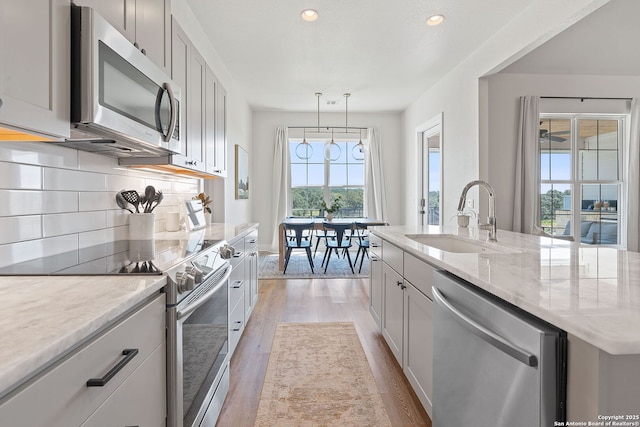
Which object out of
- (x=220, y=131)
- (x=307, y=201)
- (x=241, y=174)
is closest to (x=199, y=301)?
(x=220, y=131)

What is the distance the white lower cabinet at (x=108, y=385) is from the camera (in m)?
0.57

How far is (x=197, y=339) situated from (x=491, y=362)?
1.08 m

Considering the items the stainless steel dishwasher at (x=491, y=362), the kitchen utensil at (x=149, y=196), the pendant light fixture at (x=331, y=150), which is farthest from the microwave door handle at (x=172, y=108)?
the pendant light fixture at (x=331, y=150)

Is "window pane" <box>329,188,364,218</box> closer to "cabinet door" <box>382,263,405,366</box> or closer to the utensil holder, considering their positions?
"cabinet door" <box>382,263,405,366</box>

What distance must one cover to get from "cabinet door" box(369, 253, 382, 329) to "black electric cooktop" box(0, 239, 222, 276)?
135 cm

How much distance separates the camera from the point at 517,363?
859 mm

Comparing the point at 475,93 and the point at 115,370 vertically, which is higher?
the point at 475,93

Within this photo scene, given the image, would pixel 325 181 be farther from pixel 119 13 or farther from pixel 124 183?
pixel 119 13

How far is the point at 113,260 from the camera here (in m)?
1.35

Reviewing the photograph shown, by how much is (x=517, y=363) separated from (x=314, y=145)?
20.5ft

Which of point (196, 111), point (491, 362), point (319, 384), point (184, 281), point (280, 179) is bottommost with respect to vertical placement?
point (319, 384)

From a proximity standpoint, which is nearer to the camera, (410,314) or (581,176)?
(410,314)

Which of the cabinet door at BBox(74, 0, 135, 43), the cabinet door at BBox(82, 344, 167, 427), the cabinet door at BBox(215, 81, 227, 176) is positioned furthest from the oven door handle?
the cabinet door at BBox(215, 81, 227, 176)

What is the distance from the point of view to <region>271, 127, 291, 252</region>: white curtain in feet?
21.5
